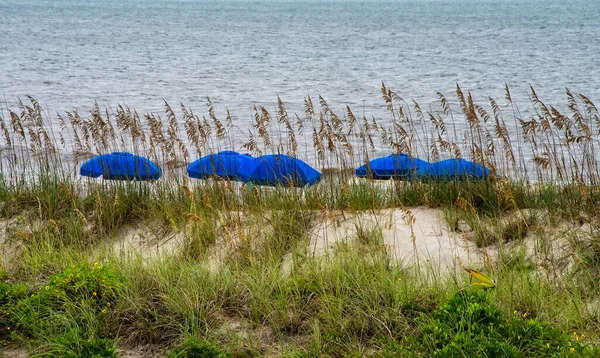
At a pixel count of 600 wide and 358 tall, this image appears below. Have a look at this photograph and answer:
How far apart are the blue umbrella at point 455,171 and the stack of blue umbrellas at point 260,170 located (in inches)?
44.4

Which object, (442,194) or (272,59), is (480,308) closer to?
(442,194)

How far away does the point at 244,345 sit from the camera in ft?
13.5

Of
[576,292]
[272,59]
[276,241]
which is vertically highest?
[272,59]

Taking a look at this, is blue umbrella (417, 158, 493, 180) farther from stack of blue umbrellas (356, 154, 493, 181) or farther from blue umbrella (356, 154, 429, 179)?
blue umbrella (356, 154, 429, 179)

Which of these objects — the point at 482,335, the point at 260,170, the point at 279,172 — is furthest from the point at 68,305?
the point at 260,170

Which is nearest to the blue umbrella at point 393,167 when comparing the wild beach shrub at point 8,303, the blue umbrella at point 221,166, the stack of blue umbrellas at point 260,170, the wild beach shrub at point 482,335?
the stack of blue umbrellas at point 260,170

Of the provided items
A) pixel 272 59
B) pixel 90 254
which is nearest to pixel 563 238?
pixel 90 254

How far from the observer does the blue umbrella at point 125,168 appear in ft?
22.0

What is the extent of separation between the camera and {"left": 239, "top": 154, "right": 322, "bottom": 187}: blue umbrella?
677 centimetres

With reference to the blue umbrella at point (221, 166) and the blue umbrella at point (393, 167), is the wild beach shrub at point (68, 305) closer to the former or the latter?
the blue umbrella at point (221, 166)

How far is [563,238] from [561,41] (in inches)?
1258

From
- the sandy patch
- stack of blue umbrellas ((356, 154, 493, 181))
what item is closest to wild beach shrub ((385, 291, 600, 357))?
the sandy patch

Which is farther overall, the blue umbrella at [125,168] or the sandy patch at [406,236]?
the blue umbrella at [125,168]

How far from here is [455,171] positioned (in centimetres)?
614
